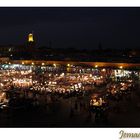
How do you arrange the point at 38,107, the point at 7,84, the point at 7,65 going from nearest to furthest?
the point at 38,107 → the point at 7,84 → the point at 7,65

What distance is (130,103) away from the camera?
13250mm

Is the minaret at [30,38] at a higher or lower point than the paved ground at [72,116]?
higher

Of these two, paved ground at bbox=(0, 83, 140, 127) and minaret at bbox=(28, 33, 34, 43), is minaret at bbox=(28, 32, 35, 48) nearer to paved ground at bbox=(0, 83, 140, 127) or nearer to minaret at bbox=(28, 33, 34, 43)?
minaret at bbox=(28, 33, 34, 43)

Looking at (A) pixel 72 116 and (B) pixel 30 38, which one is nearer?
(A) pixel 72 116

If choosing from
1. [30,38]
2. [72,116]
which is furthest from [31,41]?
[72,116]

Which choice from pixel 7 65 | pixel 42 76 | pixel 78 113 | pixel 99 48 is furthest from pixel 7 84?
pixel 99 48

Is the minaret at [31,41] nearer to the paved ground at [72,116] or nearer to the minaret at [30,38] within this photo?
the minaret at [30,38]

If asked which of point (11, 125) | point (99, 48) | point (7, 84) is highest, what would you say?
point (99, 48)

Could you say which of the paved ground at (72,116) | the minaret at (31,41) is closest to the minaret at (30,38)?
the minaret at (31,41)

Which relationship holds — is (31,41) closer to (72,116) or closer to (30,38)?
(30,38)

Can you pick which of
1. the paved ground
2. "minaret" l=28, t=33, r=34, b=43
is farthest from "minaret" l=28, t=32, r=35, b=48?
the paved ground

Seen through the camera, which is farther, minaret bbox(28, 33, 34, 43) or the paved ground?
minaret bbox(28, 33, 34, 43)
